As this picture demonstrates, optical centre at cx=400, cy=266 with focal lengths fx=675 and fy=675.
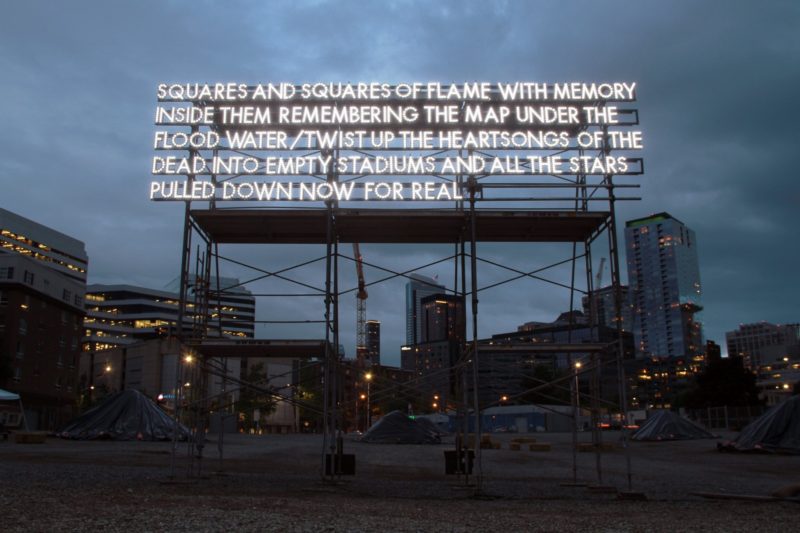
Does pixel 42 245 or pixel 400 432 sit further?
pixel 42 245

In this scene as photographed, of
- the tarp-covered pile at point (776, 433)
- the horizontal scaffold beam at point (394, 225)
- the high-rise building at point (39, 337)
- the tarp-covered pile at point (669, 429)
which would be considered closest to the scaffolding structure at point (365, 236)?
the horizontal scaffold beam at point (394, 225)

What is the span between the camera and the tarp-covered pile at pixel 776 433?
3812 cm

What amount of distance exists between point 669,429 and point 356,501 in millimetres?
48296

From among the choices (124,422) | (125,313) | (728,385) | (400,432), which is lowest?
A: (400,432)

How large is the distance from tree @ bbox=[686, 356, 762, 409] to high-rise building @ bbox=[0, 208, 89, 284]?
120726mm

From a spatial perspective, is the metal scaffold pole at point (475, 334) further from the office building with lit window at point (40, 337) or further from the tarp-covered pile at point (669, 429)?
the office building with lit window at point (40, 337)

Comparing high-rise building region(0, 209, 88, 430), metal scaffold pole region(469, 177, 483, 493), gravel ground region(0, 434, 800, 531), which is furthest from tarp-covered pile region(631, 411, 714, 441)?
high-rise building region(0, 209, 88, 430)

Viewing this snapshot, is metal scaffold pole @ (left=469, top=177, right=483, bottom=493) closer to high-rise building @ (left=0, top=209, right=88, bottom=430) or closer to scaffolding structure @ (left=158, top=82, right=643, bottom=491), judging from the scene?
scaffolding structure @ (left=158, top=82, right=643, bottom=491)

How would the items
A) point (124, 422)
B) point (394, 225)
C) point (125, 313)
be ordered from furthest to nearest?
point (125, 313) → point (124, 422) → point (394, 225)

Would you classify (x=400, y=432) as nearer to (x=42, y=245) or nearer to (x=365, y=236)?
(x=365, y=236)

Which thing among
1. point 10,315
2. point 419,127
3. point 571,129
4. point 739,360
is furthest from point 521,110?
point 739,360

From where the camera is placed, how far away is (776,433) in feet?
128

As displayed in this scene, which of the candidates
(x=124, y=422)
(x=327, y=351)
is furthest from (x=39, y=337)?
(x=327, y=351)

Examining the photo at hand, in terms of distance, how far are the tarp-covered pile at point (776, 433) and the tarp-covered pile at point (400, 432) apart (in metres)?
22.9
